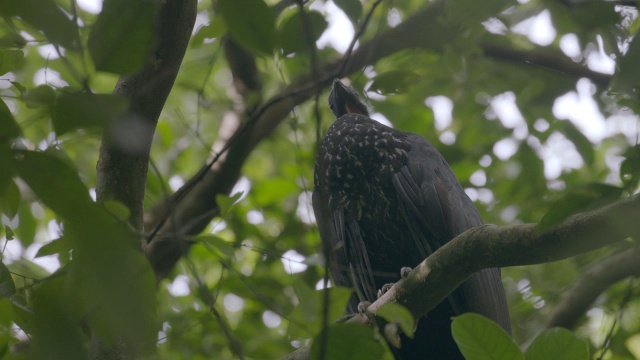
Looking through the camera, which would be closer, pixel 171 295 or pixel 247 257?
pixel 171 295

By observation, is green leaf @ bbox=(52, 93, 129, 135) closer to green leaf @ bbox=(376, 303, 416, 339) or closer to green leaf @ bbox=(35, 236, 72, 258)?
green leaf @ bbox=(376, 303, 416, 339)

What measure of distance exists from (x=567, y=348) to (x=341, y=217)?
80.2 inches

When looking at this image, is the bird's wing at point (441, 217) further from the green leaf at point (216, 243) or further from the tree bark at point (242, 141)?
the green leaf at point (216, 243)

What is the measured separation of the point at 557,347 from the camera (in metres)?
1.64

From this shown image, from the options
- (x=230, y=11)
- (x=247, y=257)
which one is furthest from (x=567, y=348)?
(x=247, y=257)

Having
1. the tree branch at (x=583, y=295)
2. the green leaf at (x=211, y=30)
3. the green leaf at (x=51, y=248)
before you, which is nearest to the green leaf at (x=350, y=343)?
the green leaf at (x=51, y=248)

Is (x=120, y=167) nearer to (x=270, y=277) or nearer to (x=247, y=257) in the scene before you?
(x=270, y=277)

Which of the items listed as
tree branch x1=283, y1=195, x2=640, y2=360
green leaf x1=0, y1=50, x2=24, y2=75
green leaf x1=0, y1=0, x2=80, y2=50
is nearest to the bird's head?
tree branch x1=283, y1=195, x2=640, y2=360

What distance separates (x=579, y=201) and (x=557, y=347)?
627mm

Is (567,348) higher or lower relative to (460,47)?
lower

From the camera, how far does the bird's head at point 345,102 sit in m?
4.51

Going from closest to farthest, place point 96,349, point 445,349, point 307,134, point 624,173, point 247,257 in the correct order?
point 624,173 < point 96,349 < point 445,349 < point 307,134 < point 247,257

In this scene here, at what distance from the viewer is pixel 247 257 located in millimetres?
5672

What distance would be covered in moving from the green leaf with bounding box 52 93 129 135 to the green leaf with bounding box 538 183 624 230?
2.22 ft
